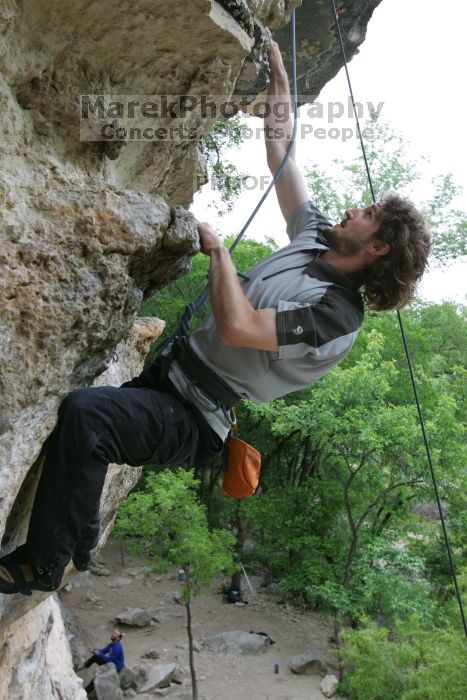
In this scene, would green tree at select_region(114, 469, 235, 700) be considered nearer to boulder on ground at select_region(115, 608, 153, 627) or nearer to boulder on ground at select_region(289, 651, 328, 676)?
boulder on ground at select_region(289, 651, 328, 676)

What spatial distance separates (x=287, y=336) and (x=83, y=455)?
3.14ft

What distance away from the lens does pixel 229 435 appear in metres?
3.37

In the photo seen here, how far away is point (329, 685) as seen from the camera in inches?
555

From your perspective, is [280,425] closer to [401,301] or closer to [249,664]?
[249,664]

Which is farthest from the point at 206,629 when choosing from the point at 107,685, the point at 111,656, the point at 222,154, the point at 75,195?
the point at 75,195

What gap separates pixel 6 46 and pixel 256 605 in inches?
745

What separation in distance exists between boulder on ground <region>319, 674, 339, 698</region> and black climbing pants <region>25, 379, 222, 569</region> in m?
12.7

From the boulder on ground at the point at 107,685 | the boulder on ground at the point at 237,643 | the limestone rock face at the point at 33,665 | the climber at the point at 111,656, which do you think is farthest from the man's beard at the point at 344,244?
the boulder on ground at the point at 237,643

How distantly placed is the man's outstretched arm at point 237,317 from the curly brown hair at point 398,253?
66 centimetres

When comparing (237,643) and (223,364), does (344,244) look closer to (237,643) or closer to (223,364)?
(223,364)

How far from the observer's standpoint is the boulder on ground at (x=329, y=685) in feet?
45.4

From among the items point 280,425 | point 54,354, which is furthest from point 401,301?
point 280,425

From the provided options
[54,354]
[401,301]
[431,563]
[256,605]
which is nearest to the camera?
[54,354]

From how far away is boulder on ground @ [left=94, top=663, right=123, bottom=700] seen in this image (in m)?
12.1
